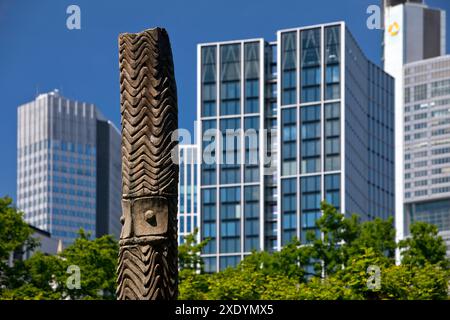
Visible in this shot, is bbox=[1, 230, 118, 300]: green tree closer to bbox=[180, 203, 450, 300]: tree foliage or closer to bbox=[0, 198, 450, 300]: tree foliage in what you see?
bbox=[0, 198, 450, 300]: tree foliage

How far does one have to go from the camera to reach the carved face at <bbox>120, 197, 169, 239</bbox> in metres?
26.6

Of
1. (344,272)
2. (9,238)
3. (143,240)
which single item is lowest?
(143,240)

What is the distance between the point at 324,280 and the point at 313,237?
12.4 meters

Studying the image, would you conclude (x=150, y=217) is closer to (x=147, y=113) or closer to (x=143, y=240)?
(x=143, y=240)

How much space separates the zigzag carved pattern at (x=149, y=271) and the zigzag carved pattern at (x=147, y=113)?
625 mm

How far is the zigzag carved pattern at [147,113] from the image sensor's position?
26.7 metres

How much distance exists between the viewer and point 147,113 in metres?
26.9

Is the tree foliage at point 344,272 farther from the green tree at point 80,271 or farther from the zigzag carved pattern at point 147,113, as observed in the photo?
the zigzag carved pattern at point 147,113

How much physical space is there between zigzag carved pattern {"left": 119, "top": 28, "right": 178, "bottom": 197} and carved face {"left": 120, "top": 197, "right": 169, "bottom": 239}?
17cm

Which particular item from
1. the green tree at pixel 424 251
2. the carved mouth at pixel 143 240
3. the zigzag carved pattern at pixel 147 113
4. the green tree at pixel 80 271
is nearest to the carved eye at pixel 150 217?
the carved mouth at pixel 143 240

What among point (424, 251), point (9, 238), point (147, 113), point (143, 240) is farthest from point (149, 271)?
point (424, 251)

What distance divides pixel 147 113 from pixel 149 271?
111 inches

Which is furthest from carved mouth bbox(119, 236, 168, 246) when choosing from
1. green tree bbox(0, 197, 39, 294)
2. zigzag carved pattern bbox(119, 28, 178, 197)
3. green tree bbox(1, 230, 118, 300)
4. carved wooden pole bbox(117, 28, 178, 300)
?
green tree bbox(0, 197, 39, 294)
